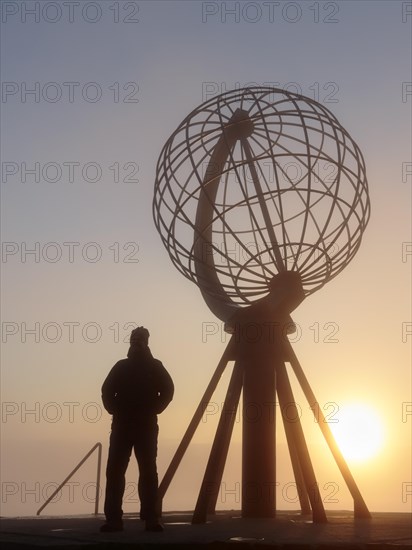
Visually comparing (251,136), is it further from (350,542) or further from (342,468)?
(350,542)

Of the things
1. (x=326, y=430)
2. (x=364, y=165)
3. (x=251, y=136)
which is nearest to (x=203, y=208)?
(x=251, y=136)

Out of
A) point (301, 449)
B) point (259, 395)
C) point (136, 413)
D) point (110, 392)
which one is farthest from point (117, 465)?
point (259, 395)

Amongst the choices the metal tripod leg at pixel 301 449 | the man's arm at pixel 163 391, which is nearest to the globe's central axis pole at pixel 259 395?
the metal tripod leg at pixel 301 449

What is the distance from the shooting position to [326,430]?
42.7 ft

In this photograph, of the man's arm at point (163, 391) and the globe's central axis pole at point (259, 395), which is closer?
the man's arm at point (163, 391)

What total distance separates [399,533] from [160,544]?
8.79 feet

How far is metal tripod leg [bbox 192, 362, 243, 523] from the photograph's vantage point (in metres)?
12.4

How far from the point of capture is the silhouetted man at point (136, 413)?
31.2 ft

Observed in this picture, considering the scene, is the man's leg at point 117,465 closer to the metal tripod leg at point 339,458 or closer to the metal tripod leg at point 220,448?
the metal tripod leg at point 220,448

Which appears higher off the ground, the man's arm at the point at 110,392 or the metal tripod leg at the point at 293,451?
the man's arm at the point at 110,392

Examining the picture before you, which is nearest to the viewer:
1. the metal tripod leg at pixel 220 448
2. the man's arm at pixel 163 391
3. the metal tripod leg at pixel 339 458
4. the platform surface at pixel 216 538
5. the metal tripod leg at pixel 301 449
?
the platform surface at pixel 216 538

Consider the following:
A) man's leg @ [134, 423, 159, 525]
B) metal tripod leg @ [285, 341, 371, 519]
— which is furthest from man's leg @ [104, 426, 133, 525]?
metal tripod leg @ [285, 341, 371, 519]

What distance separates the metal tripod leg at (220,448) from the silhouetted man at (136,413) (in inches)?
110

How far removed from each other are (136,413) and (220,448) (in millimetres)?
3729
